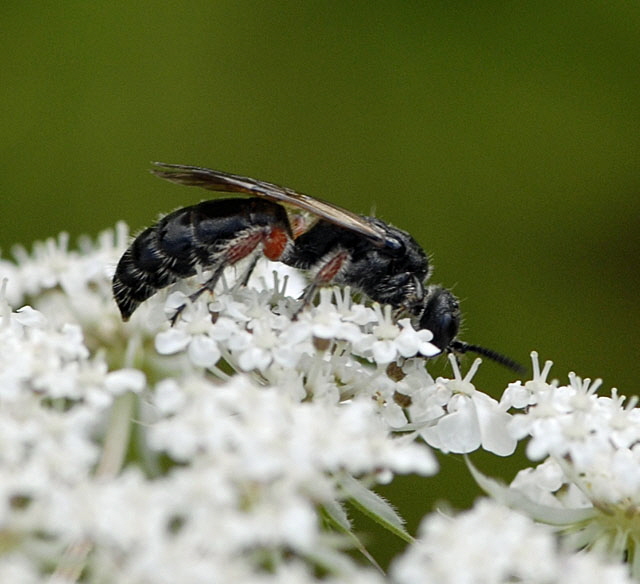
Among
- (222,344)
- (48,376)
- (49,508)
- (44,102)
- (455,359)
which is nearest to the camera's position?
(49,508)

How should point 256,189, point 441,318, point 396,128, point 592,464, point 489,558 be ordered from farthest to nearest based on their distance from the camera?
point 396,128
point 441,318
point 256,189
point 592,464
point 489,558

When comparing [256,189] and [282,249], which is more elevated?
[256,189]

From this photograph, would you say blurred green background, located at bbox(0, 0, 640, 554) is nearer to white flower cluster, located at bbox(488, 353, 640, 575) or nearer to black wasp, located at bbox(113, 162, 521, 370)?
black wasp, located at bbox(113, 162, 521, 370)

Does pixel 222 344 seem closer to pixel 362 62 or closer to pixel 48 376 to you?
pixel 48 376

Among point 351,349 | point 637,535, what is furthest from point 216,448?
point 637,535

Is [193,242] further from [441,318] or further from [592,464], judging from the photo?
[592,464]

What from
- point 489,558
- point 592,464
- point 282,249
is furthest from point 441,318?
point 489,558

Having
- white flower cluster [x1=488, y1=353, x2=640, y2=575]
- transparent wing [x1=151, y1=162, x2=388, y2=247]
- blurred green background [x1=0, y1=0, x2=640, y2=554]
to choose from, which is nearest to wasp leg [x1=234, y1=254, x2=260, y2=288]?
transparent wing [x1=151, y1=162, x2=388, y2=247]

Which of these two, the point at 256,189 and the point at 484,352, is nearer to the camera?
the point at 256,189
